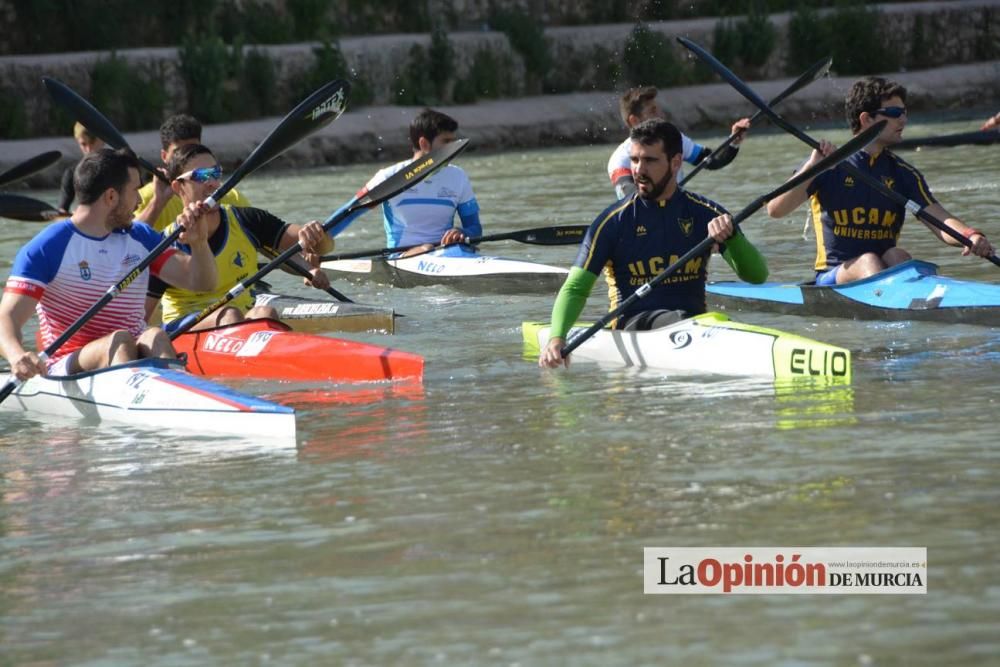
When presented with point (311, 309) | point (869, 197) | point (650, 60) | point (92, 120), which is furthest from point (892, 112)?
point (650, 60)

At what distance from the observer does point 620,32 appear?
30234mm

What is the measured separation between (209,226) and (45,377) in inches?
55.4

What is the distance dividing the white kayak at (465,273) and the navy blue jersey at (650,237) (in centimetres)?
326

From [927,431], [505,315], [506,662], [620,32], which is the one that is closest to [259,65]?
[620,32]

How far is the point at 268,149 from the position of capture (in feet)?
28.6

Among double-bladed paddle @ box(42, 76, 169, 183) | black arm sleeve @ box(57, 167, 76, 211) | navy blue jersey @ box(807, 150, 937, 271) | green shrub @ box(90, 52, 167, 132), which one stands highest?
green shrub @ box(90, 52, 167, 132)

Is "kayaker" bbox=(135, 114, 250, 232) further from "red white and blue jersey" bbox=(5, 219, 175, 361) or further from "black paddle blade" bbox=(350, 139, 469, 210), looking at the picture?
"red white and blue jersey" bbox=(5, 219, 175, 361)

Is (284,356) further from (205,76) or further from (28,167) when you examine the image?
(205,76)

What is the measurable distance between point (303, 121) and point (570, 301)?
2075 millimetres

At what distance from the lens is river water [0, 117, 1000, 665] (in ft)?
14.4

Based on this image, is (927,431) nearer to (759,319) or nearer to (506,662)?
(506,662)

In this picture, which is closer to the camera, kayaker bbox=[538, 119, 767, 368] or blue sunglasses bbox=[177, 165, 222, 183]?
kayaker bbox=[538, 119, 767, 368]

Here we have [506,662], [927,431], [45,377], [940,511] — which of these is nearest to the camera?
[506,662]

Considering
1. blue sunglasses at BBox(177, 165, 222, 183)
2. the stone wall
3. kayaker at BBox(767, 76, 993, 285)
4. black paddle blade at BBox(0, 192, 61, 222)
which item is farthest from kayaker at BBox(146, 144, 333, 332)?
the stone wall
